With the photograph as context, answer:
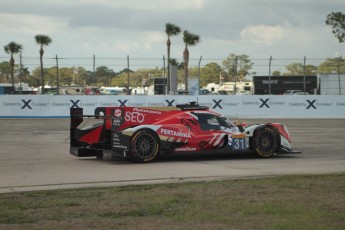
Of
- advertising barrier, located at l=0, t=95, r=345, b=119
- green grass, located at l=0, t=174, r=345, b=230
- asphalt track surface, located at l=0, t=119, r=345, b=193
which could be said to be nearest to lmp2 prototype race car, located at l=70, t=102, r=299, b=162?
asphalt track surface, located at l=0, t=119, r=345, b=193

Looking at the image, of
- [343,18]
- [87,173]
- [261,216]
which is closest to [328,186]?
[261,216]

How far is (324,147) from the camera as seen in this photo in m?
18.5

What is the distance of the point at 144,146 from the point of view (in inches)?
573

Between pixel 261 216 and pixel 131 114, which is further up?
pixel 131 114

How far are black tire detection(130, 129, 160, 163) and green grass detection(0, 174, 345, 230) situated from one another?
3.90 m

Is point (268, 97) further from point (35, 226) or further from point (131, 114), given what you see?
point (35, 226)

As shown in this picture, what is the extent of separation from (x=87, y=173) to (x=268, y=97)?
88.1ft

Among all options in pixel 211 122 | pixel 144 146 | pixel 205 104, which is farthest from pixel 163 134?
pixel 205 104

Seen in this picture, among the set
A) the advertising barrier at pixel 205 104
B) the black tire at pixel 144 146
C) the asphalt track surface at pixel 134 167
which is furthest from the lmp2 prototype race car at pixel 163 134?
the advertising barrier at pixel 205 104

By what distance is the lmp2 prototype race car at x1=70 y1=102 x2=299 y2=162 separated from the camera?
14523 millimetres

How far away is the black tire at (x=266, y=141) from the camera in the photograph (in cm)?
1553

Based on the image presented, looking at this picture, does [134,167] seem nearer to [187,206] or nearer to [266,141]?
[266,141]

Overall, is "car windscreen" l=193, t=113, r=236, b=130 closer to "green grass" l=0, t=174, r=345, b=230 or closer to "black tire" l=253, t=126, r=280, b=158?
"black tire" l=253, t=126, r=280, b=158

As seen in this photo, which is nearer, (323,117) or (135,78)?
(323,117)
